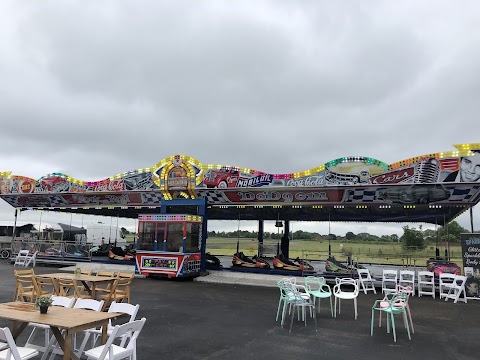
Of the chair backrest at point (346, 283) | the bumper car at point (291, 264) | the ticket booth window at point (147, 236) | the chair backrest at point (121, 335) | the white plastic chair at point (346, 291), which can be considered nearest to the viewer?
the chair backrest at point (121, 335)

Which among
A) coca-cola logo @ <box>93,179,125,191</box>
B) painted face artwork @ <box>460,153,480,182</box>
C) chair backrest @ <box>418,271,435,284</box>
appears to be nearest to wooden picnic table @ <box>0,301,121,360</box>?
chair backrest @ <box>418,271,435,284</box>

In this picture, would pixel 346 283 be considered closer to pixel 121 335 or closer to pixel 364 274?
pixel 364 274

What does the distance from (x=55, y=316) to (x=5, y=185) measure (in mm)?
20386

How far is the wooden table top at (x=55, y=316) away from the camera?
4.21 m

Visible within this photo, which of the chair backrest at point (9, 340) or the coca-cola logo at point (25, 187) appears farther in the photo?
the coca-cola logo at point (25, 187)

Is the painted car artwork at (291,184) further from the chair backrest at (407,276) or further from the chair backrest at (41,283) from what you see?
the chair backrest at (41,283)

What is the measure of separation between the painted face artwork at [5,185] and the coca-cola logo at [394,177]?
19.5 meters

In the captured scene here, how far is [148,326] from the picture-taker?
7324 mm

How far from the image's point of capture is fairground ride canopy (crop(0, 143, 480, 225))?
1275 cm

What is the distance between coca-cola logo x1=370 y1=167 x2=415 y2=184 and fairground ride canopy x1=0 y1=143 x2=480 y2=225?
0.11 feet

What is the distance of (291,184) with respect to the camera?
14.7 m

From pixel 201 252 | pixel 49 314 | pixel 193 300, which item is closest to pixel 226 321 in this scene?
pixel 193 300

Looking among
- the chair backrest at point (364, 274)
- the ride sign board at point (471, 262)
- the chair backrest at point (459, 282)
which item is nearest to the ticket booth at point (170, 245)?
the chair backrest at point (364, 274)

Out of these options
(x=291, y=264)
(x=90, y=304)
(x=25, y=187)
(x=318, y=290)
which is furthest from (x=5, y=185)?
(x=318, y=290)
